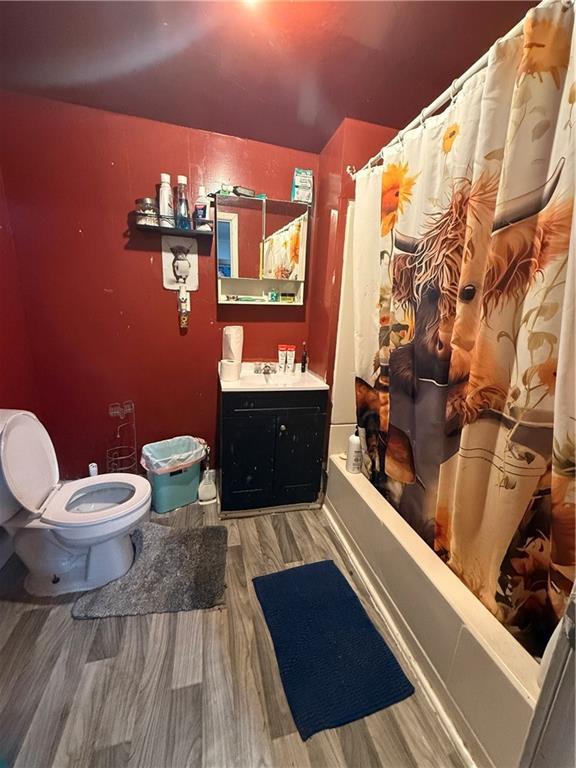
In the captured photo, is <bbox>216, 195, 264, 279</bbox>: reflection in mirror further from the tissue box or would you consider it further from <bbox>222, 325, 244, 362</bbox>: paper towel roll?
<bbox>222, 325, 244, 362</bbox>: paper towel roll

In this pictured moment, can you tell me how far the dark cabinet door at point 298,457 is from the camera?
181 centimetres

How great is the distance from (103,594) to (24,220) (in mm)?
1904

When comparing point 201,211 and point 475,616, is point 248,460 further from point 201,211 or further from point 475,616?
point 201,211

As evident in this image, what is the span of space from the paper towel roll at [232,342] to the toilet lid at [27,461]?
3.32 ft

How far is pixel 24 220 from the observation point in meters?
1.62

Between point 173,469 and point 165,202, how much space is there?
154 cm

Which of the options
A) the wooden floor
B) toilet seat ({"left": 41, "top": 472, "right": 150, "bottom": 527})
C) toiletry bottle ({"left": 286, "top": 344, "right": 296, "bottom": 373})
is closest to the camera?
the wooden floor

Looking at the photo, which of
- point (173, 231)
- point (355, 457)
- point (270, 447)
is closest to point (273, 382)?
point (270, 447)

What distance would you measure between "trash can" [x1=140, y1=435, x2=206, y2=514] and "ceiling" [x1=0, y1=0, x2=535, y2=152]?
1.86m

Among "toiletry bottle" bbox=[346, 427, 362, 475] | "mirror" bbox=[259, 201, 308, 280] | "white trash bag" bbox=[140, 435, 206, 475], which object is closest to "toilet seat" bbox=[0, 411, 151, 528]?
"white trash bag" bbox=[140, 435, 206, 475]

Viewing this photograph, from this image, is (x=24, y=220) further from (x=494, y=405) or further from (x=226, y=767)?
(x=226, y=767)

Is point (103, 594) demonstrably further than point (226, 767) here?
Yes

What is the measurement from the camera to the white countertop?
171cm

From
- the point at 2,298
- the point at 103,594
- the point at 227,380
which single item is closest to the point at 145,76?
the point at 2,298
